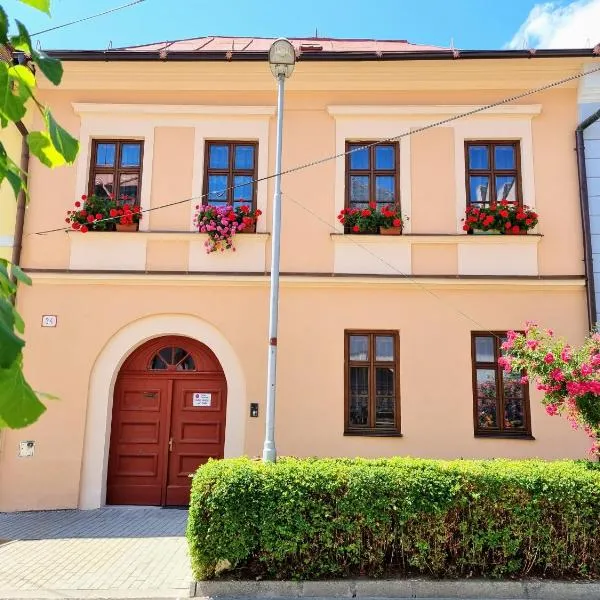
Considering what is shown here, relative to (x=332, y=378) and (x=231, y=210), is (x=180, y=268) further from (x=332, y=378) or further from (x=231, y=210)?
(x=332, y=378)

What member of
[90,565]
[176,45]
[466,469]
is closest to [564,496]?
[466,469]

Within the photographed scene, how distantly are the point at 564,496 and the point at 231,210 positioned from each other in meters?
6.16

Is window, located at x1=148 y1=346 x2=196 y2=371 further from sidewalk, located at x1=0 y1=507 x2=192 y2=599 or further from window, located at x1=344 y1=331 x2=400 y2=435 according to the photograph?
window, located at x1=344 y1=331 x2=400 y2=435

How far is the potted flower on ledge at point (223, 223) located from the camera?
9.20 m

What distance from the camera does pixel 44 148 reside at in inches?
65.9

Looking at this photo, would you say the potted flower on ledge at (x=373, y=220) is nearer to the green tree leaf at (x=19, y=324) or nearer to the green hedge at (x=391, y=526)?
the green hedge at (x=391, y=526)

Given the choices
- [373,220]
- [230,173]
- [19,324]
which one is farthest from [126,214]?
[19,324]

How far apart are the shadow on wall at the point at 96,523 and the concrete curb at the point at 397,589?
2293 mm

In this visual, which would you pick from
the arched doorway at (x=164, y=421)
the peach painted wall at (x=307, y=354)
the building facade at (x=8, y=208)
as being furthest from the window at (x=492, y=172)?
the building facade at (x=8, y=208)

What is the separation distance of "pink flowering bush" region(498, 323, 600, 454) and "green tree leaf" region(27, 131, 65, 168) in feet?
19.7

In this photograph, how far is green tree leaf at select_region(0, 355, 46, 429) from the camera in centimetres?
122

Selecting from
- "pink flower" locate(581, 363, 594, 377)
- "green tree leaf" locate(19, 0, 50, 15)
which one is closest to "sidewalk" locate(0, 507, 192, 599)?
"pink flower" locate(581, 363, 594, 377)

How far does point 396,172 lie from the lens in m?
9.70

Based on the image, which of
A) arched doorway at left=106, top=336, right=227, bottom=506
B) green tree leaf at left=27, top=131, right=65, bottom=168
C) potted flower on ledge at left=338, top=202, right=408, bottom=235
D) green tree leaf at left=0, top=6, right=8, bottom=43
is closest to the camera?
green tree leaf at left=0, top=6, right=8, bottom=43
